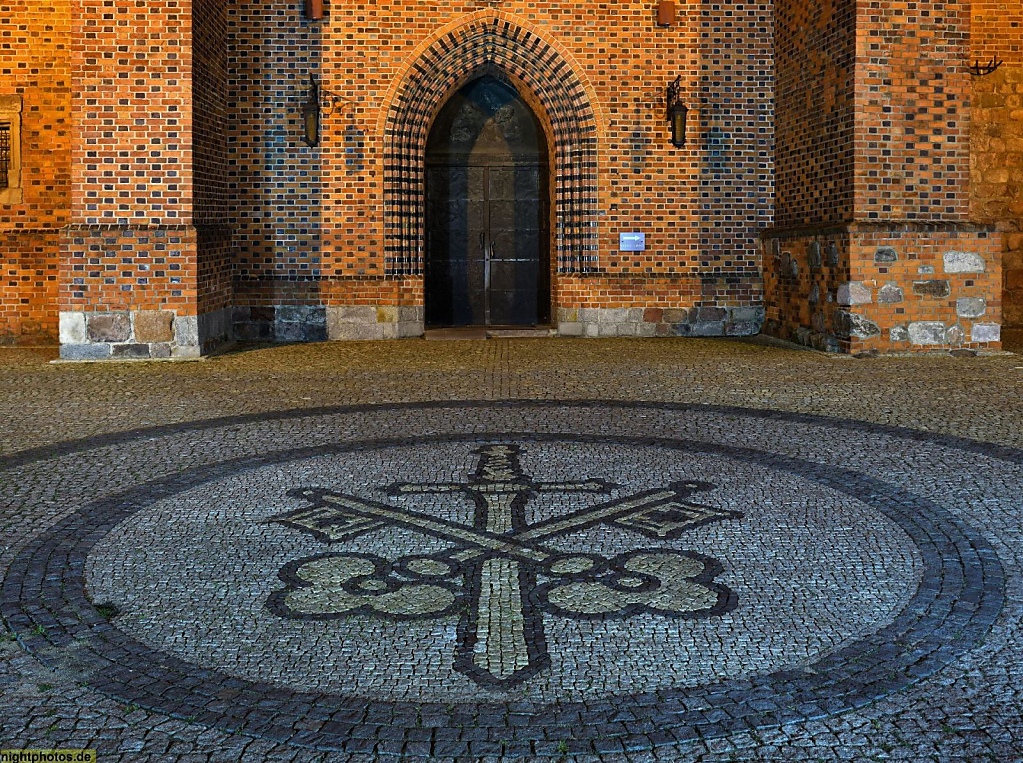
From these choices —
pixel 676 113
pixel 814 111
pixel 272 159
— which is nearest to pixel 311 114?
pixel 272 159

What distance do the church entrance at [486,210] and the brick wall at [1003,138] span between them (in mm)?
5448

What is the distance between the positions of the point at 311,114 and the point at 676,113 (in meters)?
4.22

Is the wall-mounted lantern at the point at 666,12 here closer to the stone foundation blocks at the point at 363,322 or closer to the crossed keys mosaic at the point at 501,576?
the stone foundation blocks at the point at 363,322

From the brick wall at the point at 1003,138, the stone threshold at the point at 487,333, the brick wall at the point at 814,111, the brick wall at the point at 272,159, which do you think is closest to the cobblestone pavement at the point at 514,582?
the brick wall at the point at 814,111

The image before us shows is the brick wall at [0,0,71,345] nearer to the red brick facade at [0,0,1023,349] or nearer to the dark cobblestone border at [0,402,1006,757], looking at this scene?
the red brick facade at [0,0,1023,349]

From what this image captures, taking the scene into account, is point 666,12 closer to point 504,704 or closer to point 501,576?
point 501,576

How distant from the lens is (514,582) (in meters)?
4.52

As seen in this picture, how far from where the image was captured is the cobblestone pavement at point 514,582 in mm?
3311

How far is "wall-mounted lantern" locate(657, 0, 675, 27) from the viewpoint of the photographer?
14.6 meters

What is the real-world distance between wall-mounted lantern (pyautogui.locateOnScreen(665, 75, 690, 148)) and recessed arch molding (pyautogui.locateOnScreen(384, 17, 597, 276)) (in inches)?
36.3

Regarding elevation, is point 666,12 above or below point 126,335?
above

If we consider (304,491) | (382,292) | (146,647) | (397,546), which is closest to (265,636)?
(146,647)

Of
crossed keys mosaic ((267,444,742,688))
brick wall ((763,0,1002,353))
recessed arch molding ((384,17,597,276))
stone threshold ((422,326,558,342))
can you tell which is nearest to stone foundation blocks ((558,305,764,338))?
stone threshold ((422,326,558,342))

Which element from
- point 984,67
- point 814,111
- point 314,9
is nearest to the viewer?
point 814,111
